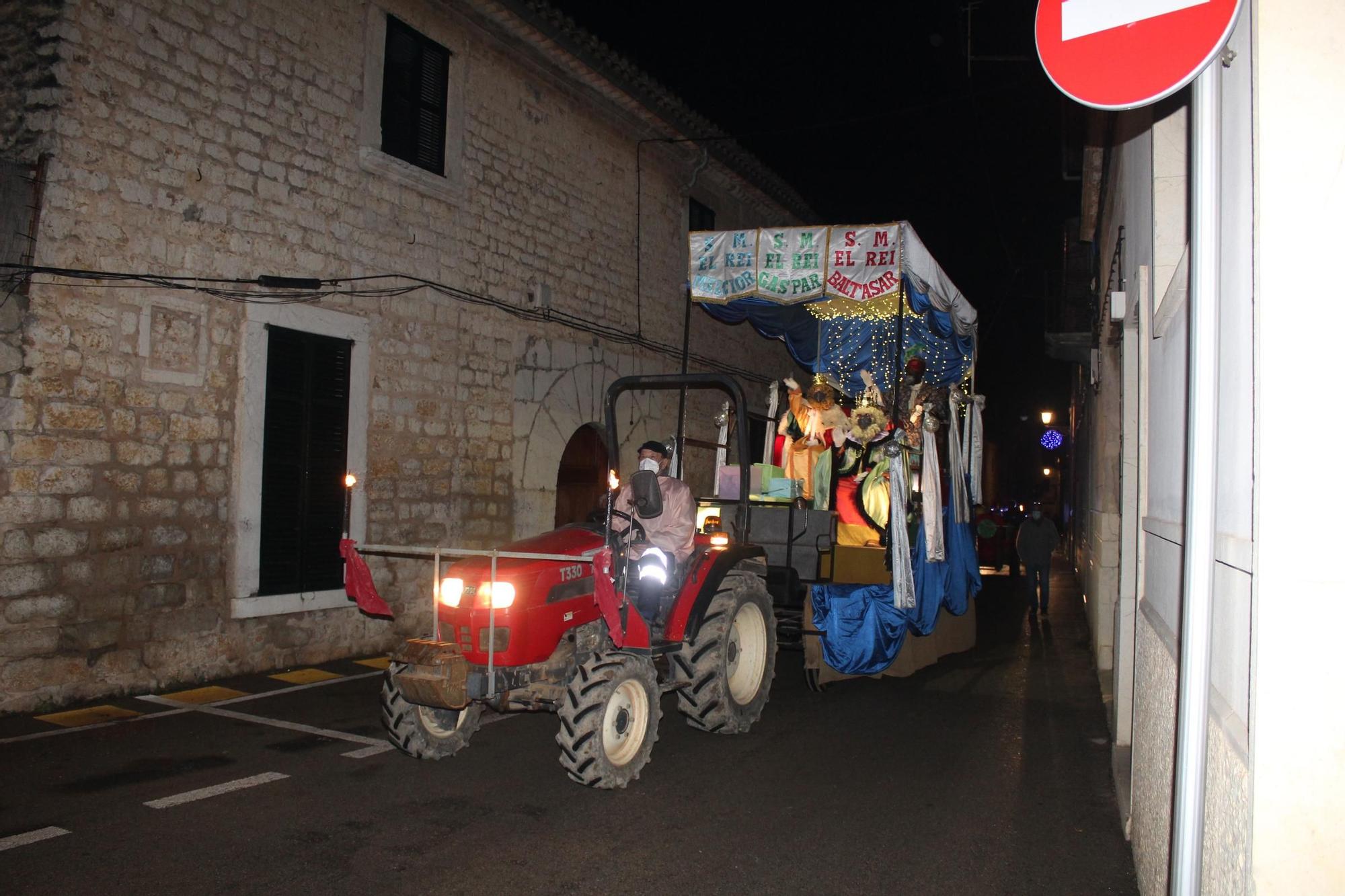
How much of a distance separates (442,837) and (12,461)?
15.0 feet

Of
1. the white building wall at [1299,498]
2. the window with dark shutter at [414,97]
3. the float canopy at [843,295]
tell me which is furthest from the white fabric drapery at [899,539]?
the white building wall at [1299,498]

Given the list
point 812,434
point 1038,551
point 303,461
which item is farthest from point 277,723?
point 1038,551

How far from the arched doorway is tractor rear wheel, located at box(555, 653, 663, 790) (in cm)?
728

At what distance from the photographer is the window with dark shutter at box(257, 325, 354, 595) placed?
28.6 feet

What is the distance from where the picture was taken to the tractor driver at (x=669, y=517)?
6.21 m

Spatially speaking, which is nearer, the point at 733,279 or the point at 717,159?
the point at 733,279

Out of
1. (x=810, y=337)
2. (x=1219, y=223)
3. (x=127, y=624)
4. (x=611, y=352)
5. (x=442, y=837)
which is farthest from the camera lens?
(x=611, y=352)

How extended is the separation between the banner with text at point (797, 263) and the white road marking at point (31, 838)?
23.2 ft

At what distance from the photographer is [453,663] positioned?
5.00 metres

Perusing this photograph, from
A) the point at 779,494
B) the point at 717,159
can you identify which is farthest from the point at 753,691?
the point at 717,159

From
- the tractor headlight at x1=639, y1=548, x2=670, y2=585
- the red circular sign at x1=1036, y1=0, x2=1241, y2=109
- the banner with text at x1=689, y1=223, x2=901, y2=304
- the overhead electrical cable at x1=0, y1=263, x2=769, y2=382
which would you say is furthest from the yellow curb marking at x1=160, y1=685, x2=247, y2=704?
the red circular sign at x1=1036, y1=0, x2=1241, y2=109

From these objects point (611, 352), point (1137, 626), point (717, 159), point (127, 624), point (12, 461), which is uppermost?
point (717, 159)

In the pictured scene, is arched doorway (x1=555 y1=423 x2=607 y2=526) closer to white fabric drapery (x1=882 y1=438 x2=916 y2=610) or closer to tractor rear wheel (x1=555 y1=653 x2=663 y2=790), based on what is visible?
white fabric drapery (x1=882 y1=438 x2=916 y2=610)

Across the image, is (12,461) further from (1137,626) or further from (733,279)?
(1137,626)
